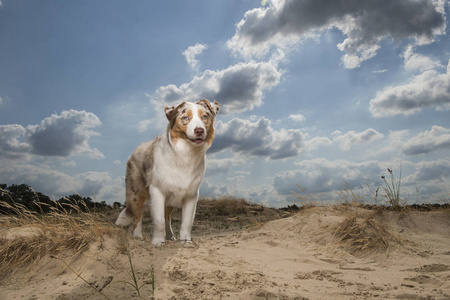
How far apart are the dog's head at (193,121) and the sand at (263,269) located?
1.52 m

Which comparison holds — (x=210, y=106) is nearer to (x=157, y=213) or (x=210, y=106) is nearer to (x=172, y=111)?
(x=172, y=111)

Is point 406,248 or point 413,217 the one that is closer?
point 406,248

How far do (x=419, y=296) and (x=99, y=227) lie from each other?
3523mm

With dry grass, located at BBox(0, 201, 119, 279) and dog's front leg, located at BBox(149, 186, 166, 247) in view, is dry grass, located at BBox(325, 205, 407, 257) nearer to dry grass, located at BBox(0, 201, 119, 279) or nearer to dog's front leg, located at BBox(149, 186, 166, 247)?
dog's front leg, located at BBox(149, 186, 166, 247)

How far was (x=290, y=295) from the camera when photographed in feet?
10.6

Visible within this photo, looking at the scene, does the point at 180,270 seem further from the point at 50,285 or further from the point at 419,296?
the point at 419,296

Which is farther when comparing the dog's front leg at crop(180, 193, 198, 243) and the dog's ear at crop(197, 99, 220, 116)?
the dog's front leg at crop(180, 193, 198, 243)

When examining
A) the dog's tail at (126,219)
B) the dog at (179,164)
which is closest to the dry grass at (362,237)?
the dog at (179,164)

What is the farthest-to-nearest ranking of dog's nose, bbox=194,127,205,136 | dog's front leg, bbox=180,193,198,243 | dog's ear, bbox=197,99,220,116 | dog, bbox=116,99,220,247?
dog's front leg, bbox=180,193,198,243
dog's ear, bbox=197,99,220,116
dog, bbox=116,99,220,247
dog's nose, bbox=194,127,205,136

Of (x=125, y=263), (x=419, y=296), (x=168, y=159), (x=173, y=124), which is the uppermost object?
(x=173, y=124)

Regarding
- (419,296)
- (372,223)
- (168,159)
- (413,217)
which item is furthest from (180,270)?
(413,217)

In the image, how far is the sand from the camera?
334 cm

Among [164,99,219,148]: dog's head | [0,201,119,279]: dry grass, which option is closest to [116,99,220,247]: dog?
[164,99,219,148]: dog's head

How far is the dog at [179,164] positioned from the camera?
198 inches
